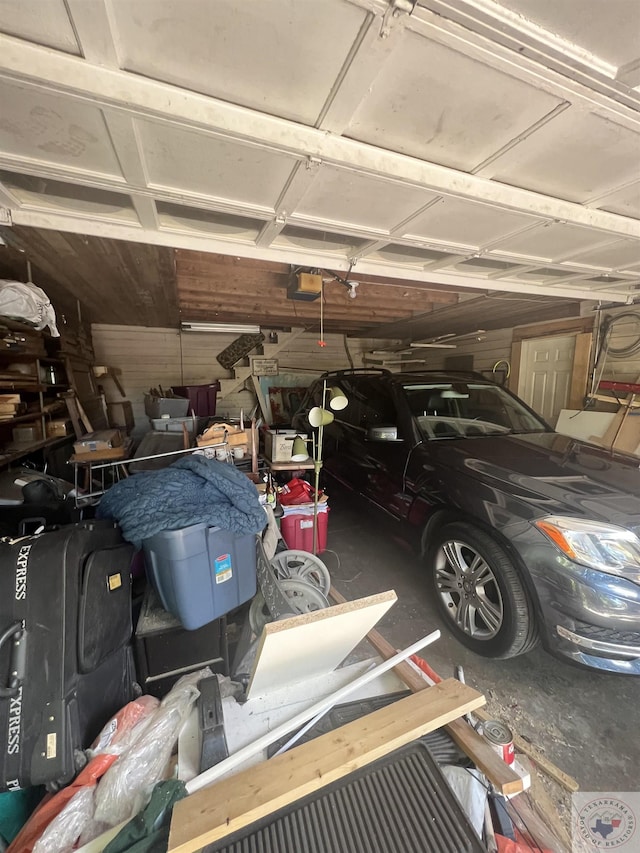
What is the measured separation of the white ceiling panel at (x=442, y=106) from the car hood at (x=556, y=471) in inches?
63.8

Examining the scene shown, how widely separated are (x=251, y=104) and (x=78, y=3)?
468mm

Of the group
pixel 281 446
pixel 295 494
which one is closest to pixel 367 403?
pixel 281 446

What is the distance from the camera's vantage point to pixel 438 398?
119 inches

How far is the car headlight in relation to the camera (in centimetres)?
154

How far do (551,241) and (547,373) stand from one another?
2946 mm

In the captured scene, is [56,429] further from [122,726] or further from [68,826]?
[68,826]

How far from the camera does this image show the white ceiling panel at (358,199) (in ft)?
4.71

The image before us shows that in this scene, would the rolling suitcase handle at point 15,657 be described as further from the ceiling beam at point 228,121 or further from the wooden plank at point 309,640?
the ceiling beam at point 228,121

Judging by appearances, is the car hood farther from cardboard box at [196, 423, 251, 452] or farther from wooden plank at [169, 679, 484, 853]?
cardboard box at [196, 423, 251, 452]

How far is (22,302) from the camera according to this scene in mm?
2107

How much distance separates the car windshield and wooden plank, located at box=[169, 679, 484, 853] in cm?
185

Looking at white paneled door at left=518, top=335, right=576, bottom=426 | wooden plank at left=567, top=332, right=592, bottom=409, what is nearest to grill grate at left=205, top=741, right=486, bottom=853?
wooden plank at left=567, top=332, right=592, bottom=409

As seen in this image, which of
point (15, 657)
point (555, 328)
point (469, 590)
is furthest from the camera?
point (555, 328)
